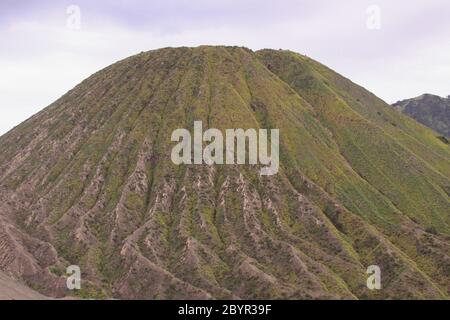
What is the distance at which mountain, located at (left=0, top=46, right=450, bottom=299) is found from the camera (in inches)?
4299

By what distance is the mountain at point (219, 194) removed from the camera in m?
109

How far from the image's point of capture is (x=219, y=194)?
13112cm

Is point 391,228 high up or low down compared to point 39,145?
down

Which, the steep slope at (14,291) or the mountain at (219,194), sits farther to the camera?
the mountain at (219,194)

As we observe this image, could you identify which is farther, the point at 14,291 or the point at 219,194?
the point at 219,194

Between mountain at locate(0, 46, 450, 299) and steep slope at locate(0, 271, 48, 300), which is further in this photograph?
mountain at locate(0, 46, 450, 299)

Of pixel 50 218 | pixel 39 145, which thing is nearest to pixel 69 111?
pixel 39 145

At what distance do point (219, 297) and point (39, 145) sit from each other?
84806mm

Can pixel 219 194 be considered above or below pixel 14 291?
above

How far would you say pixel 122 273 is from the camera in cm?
11119

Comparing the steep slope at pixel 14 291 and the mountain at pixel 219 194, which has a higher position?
the mountain at pixel 219 194

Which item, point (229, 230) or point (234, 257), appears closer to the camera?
point (234, 257)

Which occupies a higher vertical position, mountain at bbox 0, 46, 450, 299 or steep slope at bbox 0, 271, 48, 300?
mountain at bbox 0, 46, 450, 299
